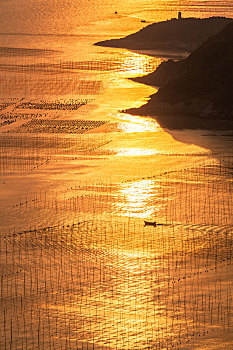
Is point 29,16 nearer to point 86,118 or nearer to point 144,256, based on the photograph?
point 86,118

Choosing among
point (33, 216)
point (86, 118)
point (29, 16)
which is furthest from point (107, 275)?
point (29, 16)

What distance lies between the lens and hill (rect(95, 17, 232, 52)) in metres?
122

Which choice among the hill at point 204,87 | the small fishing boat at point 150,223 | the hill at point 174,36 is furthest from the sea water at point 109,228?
the hill at point 174,36

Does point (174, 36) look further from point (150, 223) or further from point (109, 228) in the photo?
point (109, 228)

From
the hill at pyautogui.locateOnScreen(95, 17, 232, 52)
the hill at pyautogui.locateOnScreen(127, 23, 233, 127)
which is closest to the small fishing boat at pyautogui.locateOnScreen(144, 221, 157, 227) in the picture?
the hill at pyautogui.locateOnScreen(127, 23, 233, 127)

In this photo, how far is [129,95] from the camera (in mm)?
76625

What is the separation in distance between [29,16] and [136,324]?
513ft

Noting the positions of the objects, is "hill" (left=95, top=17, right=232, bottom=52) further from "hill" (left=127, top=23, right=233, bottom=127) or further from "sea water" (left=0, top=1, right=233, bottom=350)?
"hill" (left=127, top=23, right=233, bottom=127)

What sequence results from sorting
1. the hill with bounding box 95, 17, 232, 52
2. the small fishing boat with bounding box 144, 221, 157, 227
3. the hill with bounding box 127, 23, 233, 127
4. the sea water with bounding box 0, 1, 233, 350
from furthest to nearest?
the hill with bounding box 95, 17, 232, 52, the hill with bounding box 127, 23, 233, 127, the small fishing boat with bounding box 144, 221, 157, 227, the sea water with bounding box 0, 1, 233, 350

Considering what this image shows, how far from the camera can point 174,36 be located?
12662 centimetres

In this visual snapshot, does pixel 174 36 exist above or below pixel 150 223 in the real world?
above

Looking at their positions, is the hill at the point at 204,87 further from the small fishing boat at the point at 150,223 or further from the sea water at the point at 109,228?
the small fishing boat at the point at 150,223

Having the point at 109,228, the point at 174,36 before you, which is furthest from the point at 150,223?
the point at 174,36

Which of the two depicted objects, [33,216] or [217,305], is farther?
[33,216]
